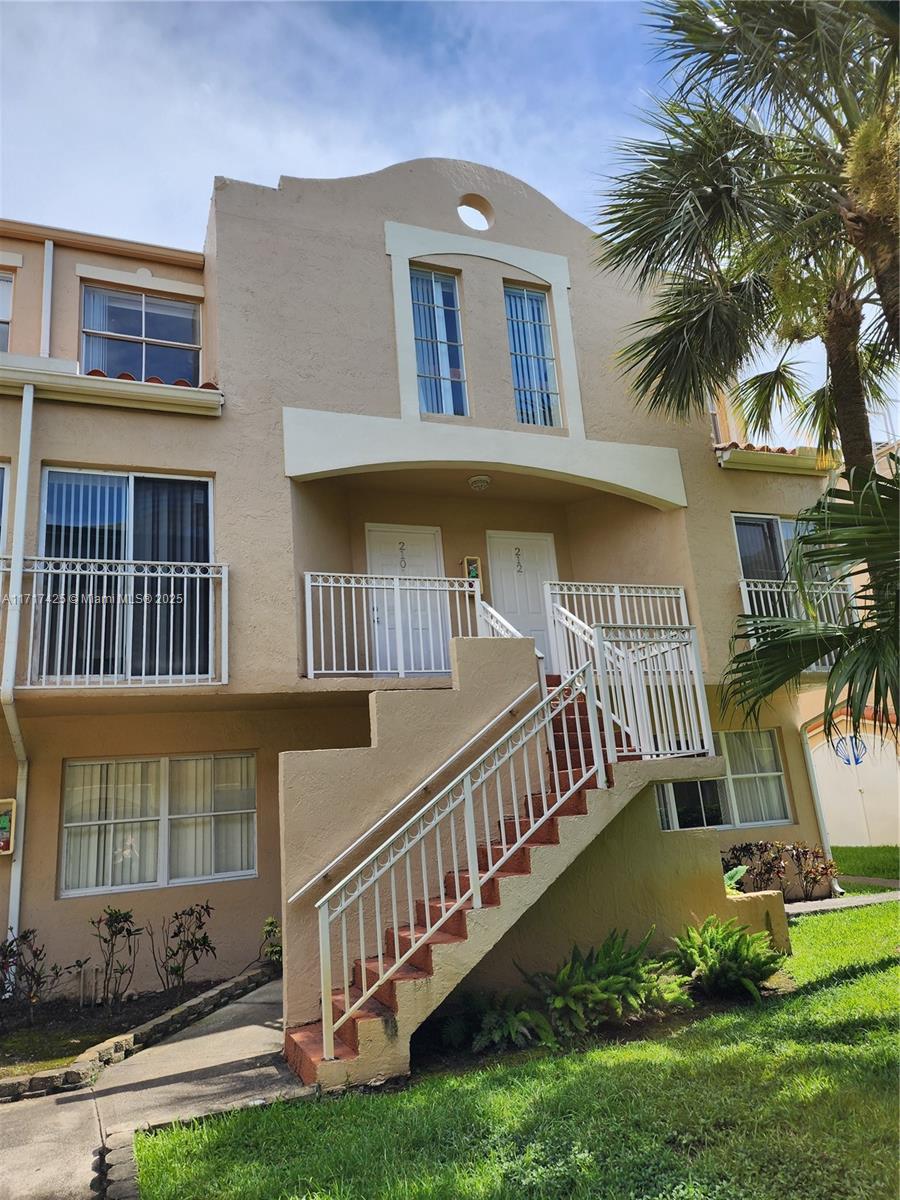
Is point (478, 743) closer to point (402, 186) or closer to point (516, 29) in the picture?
point (516, 29)

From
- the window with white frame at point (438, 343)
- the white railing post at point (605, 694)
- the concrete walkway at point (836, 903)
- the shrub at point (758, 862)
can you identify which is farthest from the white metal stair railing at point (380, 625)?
the concrete walkway at point (836, 903)

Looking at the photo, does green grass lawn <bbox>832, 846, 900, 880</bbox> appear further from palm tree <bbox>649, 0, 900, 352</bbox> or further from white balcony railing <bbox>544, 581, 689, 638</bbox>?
palm tree <bbox>649, 0, 900, 352</bbox>

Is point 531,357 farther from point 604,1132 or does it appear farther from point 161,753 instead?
point 604,1132

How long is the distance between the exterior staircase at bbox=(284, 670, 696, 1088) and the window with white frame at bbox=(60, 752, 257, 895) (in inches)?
142

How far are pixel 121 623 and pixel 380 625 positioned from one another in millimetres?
3310

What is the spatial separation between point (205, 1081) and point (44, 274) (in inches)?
406

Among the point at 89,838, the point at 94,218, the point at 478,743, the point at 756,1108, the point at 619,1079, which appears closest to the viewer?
the point at 756,1108

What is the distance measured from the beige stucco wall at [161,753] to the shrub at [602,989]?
416cm

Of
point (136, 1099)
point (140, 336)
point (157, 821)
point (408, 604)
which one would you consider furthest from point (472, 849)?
point (140, 336)

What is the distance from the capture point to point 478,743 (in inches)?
308

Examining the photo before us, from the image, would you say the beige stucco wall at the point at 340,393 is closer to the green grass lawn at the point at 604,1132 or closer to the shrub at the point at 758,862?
the shrub at the point at 758,862

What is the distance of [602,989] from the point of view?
653 cm

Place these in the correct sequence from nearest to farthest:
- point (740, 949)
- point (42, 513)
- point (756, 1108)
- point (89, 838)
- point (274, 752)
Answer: point (756, 1108) → point (740, 949) → point (42, 513) → point (89, 838) → point (274, 752)

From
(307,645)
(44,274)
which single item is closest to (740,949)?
(307,645)
